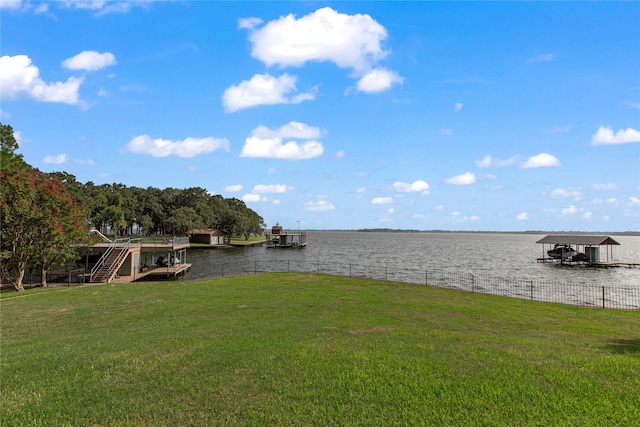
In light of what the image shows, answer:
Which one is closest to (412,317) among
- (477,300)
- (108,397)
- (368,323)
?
(368,323)

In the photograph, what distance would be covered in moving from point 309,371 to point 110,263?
3096 cm

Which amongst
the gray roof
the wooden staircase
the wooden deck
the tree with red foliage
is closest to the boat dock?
the gray roof

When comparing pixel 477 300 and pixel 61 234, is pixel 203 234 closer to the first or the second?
pixel 61 234

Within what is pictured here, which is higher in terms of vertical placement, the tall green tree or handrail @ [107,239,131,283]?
the tall green tree

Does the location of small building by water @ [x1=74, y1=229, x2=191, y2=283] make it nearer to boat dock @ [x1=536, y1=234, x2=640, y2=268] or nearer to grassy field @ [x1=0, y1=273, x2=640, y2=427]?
grassy field @ [x1=0, y1=273, x2=640, y2=427]

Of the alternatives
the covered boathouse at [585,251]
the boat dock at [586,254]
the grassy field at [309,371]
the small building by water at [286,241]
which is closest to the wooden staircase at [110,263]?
the grassy field at [309,371]

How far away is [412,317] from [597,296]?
932 inches

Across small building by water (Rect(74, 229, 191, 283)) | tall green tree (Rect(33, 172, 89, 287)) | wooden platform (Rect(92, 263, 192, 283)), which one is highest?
tall green tree (Rect(33, 172, 89, 287))

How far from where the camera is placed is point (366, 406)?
5430 millimetres

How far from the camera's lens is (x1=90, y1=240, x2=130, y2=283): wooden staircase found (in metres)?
29.9

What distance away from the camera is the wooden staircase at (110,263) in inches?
1176

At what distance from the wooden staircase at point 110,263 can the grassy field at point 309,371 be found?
56.1ft

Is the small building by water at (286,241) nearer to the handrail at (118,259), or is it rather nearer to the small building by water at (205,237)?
the small building by water at (205,237)

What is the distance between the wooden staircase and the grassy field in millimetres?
17088
